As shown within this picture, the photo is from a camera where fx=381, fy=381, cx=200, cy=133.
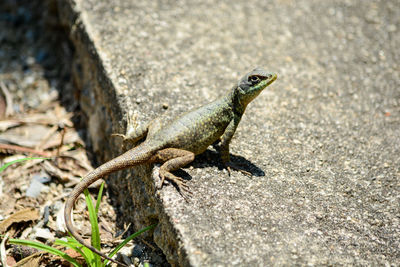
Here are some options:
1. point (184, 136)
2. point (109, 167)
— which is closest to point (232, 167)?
point (184, 136)

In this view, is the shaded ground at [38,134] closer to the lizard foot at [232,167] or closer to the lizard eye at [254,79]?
the lizard foot at [232,167]

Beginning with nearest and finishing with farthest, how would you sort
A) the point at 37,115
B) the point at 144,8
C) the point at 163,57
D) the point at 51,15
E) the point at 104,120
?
the point at 104,120 < the point at 163,57 < the point at 37,115 < the point at 144,8 < the point at 51,15

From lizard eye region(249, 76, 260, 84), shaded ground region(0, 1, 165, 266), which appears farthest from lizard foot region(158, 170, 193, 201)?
lizard eye region(249, 76, 260, 84)

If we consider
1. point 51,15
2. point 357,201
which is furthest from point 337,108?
point 51,15

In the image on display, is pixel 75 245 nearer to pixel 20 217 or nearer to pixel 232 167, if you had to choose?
pixel 20 217

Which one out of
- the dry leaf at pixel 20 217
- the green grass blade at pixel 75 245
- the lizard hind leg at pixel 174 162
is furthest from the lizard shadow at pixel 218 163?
the dry leaf at pixel 20 217

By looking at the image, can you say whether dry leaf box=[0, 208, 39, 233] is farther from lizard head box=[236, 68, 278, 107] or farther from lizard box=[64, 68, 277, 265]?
lizard head box=[236, 68, 278, 107]

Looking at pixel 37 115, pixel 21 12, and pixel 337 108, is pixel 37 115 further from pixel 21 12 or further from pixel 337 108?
pixel 337 108
